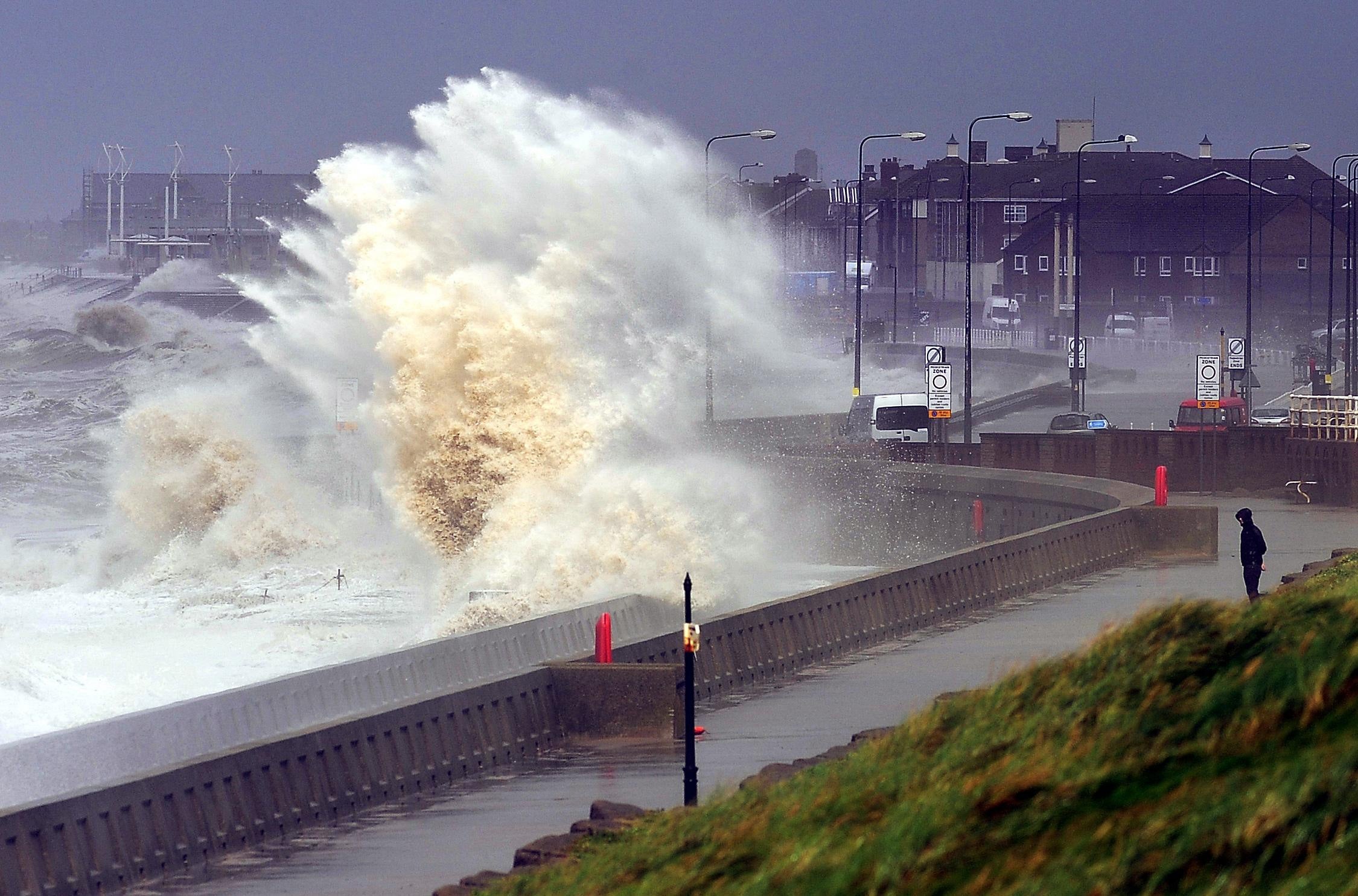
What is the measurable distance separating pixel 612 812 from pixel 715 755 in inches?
246

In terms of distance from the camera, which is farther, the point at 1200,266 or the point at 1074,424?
the point at 1200,266

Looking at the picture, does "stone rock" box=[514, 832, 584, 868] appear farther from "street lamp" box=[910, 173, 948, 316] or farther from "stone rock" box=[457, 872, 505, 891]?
"street lamp" box=[910, 173, 948, 316]

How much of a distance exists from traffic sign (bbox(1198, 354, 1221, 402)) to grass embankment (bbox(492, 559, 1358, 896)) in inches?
1386

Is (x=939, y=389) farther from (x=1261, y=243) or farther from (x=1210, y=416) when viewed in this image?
(x=1261, y=243)

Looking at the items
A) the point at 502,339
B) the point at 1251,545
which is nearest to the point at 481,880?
the point at 1251,545

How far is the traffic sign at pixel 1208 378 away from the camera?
41.9 metres

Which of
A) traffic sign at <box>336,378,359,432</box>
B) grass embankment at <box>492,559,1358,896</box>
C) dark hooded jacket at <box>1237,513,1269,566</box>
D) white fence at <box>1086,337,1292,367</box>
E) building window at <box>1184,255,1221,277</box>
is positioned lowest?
dark hooded jacket at <box>1237,513,1269,566</box>

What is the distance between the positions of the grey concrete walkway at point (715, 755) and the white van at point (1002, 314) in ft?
275

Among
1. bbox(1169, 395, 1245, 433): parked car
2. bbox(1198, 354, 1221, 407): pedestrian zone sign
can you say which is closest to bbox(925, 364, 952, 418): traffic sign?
bbox(1198, 354, 1221, 407): pedestrian zone sign

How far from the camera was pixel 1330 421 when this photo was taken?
4488 centimetres

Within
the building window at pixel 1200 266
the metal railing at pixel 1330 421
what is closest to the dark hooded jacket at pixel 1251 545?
the metal railing at pixel 1330 421

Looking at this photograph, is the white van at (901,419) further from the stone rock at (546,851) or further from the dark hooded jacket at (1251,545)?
the stone rock at (546,851)

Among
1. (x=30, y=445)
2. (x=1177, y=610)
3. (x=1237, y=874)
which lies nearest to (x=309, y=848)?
(x=1177, y=610)

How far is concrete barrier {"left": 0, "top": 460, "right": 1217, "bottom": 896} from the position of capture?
35.8ft
